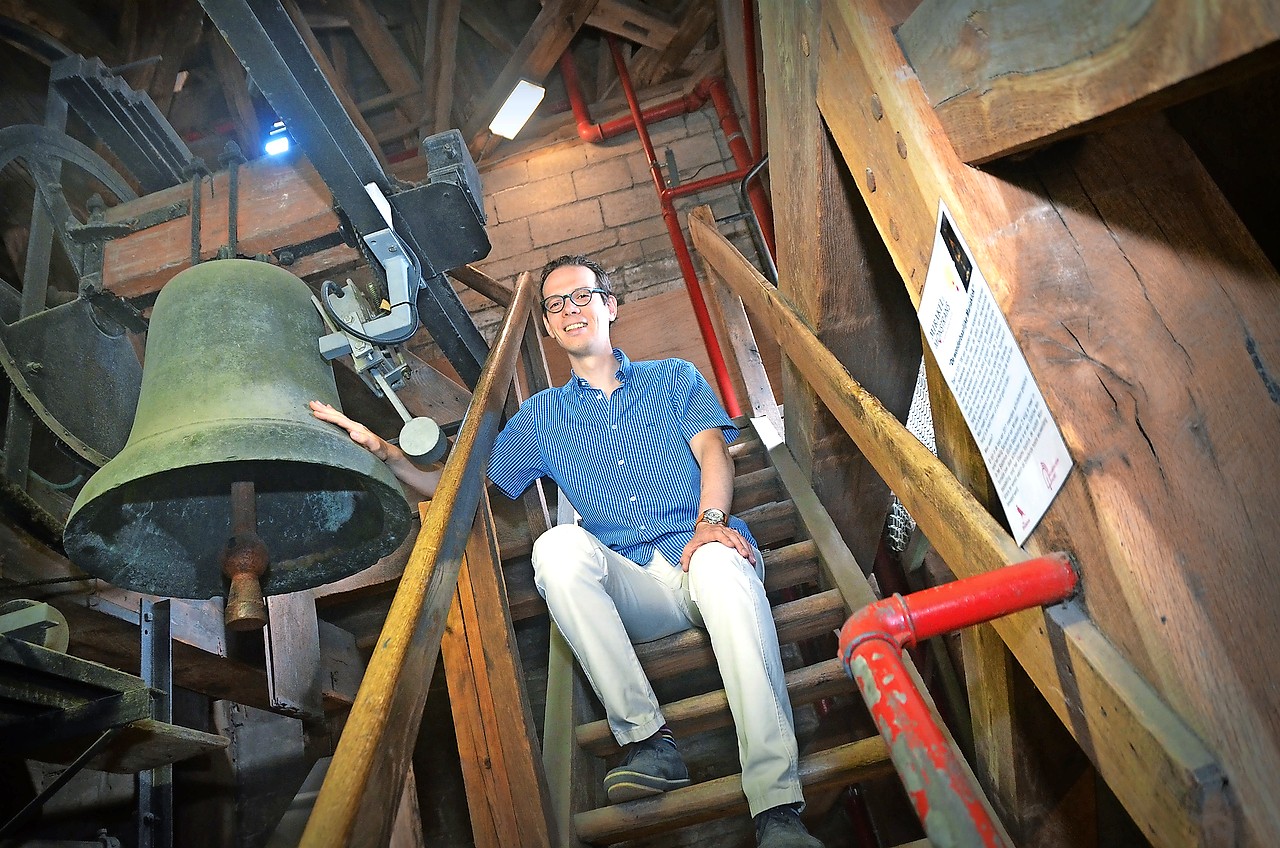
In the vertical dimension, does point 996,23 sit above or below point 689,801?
above

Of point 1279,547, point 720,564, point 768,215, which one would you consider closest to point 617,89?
point 768,215

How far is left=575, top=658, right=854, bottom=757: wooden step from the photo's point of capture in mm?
2092

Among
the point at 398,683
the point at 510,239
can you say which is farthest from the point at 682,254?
the point at 398,683

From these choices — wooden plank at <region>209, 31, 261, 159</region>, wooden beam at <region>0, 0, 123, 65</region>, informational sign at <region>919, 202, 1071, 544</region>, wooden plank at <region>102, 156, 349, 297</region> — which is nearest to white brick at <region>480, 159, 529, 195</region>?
wooden plank at <region>209, 31, 261, 159</region>

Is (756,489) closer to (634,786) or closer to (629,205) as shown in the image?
(634,786)

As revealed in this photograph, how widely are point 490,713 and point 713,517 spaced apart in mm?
815

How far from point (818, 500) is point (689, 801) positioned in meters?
1.20

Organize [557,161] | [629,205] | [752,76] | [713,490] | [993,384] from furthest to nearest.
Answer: [557,161] < [629,205] < [752,76] < [713,490] < [993,384]

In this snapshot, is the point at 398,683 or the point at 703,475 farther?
the point at 703,475

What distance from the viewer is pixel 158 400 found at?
5.78ft

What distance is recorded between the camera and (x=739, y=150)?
5.12 metres

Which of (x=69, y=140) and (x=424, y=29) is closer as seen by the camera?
(x=69, y=140)

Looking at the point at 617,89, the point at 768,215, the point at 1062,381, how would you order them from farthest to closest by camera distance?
1. the point at 617,89
2. the point at 768,215
3. the point at 1062,381

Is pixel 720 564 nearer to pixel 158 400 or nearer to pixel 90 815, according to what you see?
pixel 158 400
